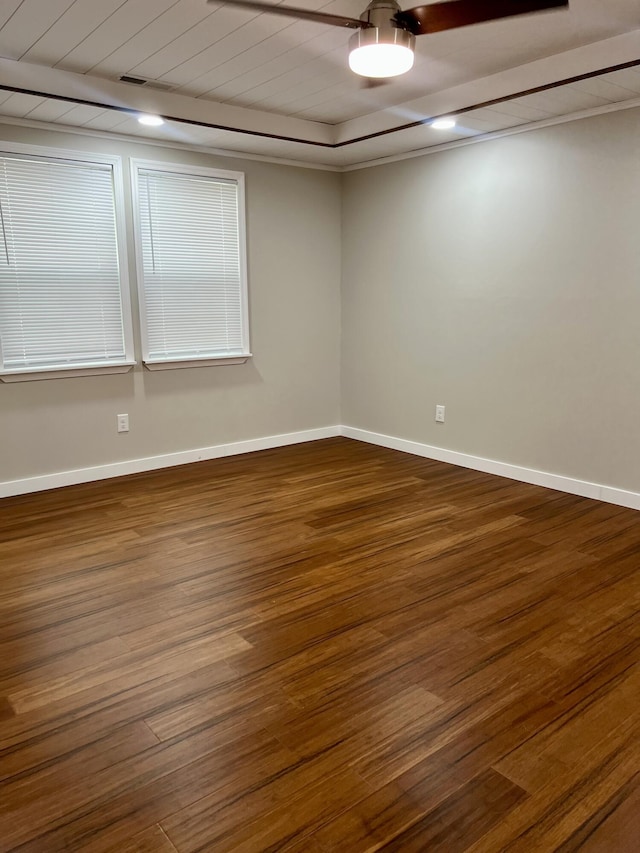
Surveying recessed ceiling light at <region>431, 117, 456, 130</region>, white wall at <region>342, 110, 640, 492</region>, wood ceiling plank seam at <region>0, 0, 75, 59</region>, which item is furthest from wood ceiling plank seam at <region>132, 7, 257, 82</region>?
white wall at <region>342, 110, 640, 492</region>

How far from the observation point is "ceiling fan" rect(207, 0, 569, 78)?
1906mm

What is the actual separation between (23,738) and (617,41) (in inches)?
141

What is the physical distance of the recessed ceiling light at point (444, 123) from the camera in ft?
11.9

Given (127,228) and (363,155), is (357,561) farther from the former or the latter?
(363,155)

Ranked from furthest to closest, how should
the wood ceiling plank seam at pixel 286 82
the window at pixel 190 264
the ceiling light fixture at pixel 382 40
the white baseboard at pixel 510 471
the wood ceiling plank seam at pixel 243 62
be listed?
the window at pixel 190 264 < the white baseboard at pixel 510 471 < the wood ceiling plank seam at pixel 286 82 < the wood ceiling plank seam at pixel 243 62 < the ceiling light fixture at pixel 382 40

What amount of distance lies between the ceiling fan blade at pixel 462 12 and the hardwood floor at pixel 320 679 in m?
2.14

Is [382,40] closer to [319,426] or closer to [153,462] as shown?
[153,462]

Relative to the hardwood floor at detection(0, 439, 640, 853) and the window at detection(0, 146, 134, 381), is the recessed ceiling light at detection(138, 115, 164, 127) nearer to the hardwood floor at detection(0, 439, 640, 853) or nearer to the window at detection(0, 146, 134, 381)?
the window at detection(0, 146, 134, 381)

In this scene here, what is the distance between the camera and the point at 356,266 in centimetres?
521

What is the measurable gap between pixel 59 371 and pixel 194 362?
98 cm

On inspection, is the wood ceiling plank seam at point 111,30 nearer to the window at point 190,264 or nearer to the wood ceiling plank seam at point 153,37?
the wood ceiling plank seam at point 153,37

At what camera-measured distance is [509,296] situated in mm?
4105

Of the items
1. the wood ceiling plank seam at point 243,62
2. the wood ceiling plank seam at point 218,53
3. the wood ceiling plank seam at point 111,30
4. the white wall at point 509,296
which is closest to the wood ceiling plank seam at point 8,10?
the wood ceiling plank seam at point 111,30

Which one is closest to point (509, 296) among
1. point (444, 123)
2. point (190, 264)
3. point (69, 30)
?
point (444, 123)
